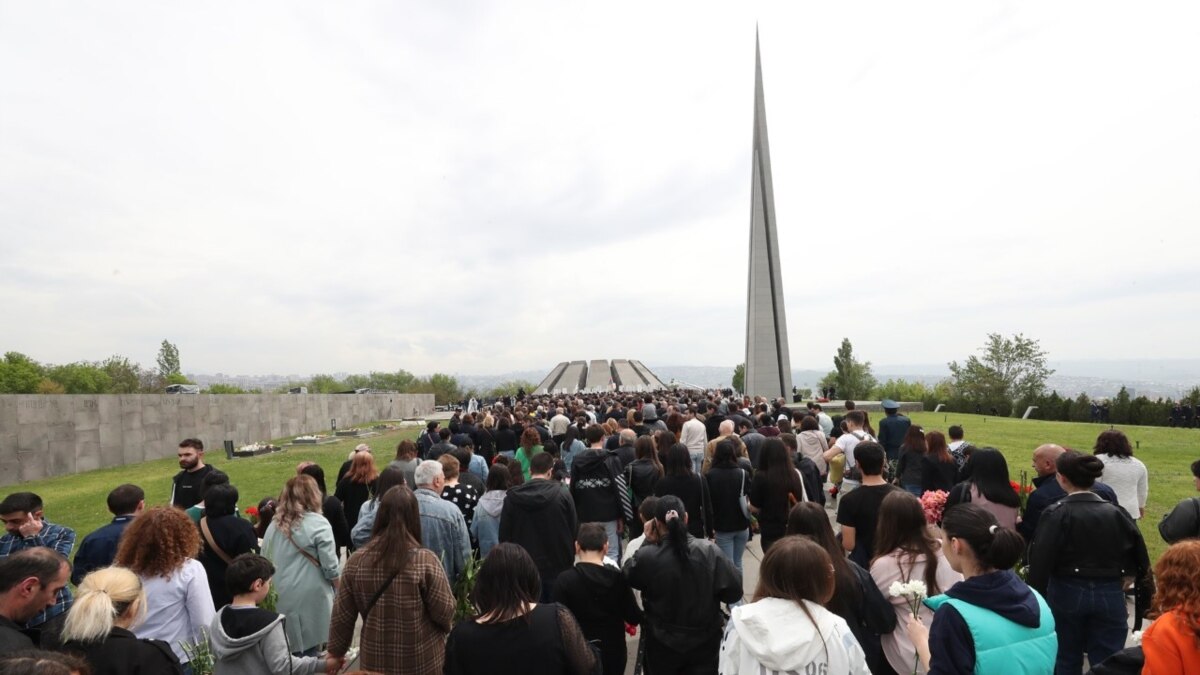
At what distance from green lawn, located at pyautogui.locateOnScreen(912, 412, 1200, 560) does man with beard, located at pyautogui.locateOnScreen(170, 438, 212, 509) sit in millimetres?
10977

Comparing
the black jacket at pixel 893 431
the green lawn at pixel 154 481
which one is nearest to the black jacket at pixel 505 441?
the green lawn at pixel 154 481

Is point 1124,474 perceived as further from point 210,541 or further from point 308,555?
point 210,541

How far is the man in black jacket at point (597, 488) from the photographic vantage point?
643 centimetres

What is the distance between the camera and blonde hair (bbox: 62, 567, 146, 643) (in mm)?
2576

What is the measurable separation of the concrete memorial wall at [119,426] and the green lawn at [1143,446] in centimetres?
→ 2547

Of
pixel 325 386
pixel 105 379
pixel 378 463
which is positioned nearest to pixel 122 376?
pixel 105 379

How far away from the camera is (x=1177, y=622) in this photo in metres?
2.24

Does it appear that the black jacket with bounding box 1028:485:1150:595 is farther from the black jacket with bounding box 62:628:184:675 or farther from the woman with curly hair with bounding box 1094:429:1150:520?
the black jacket with bounding box 62:628:184:675

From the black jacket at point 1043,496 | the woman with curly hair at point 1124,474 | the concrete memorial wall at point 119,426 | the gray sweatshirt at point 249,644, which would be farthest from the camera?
the concrete memorial wall at point 119,426

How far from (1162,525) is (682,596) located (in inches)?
135

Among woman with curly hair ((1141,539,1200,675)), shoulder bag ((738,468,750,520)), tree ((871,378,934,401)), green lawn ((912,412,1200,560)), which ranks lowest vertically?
green lawn ((912,412,1200,560))

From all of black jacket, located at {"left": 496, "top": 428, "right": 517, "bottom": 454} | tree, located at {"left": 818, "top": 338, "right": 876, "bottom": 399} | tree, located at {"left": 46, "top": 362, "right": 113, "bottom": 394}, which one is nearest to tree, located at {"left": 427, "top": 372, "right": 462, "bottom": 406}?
tree, located at {"left": 46, "top": 362, "right": 113, "bottom": 394}

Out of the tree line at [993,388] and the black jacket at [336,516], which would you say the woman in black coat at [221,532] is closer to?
the black jacket at [336,516]

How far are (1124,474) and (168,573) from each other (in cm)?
778
